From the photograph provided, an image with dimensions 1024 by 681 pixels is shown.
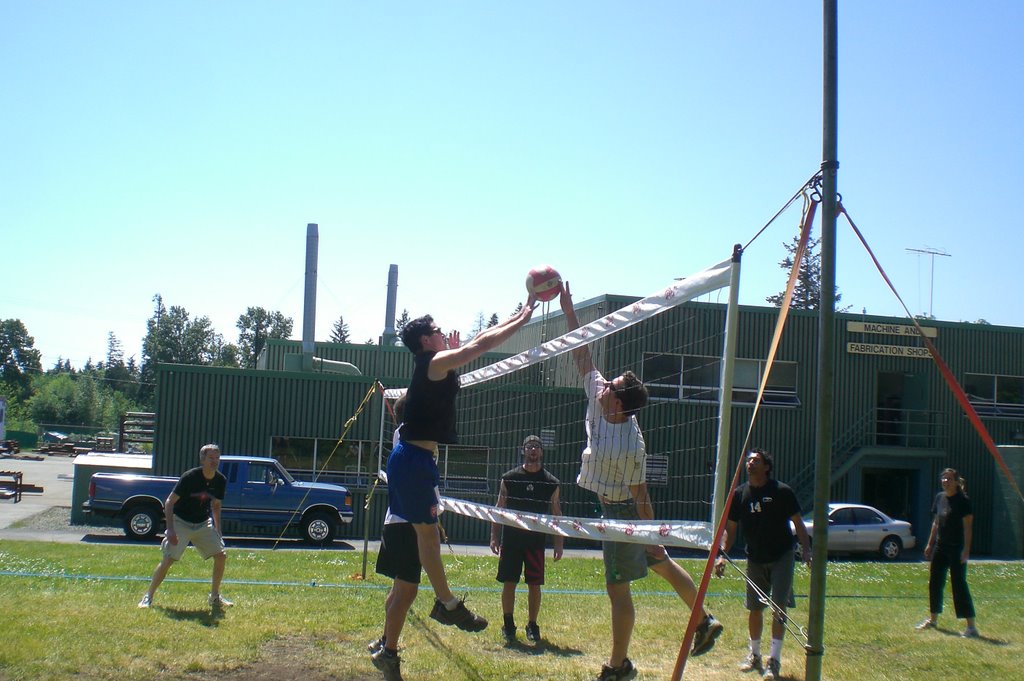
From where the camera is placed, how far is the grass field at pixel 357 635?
619 centimetres

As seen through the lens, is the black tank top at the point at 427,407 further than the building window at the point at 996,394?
No

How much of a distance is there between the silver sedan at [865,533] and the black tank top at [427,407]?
60.8 feet

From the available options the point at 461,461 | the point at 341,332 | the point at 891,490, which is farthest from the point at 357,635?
the point at 341,332

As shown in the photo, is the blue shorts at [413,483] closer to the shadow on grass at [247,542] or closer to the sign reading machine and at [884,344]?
the shadow on grass at [247,542]

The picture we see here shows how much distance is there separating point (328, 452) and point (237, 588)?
1463cm

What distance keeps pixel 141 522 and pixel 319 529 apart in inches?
147

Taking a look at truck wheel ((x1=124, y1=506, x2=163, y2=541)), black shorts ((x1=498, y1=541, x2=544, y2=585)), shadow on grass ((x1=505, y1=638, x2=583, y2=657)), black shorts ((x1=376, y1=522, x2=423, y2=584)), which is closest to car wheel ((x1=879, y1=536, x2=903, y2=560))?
truck wheel ((x1=124, y1=506, x2=163, y2=541))

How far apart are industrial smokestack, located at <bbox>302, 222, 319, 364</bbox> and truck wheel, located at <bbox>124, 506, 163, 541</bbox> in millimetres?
9272

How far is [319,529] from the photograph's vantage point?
20.0 meters

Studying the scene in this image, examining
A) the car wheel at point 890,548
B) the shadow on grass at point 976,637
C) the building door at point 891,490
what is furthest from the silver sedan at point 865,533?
the shadow on grass at point 976,637

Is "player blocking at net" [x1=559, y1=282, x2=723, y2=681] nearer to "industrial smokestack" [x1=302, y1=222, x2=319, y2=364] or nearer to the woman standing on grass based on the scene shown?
the woman standing on grass

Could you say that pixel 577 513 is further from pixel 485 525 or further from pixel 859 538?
pixel 859 538

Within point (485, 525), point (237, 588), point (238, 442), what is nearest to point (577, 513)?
point (485, 525)

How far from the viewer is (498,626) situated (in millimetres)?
8070
